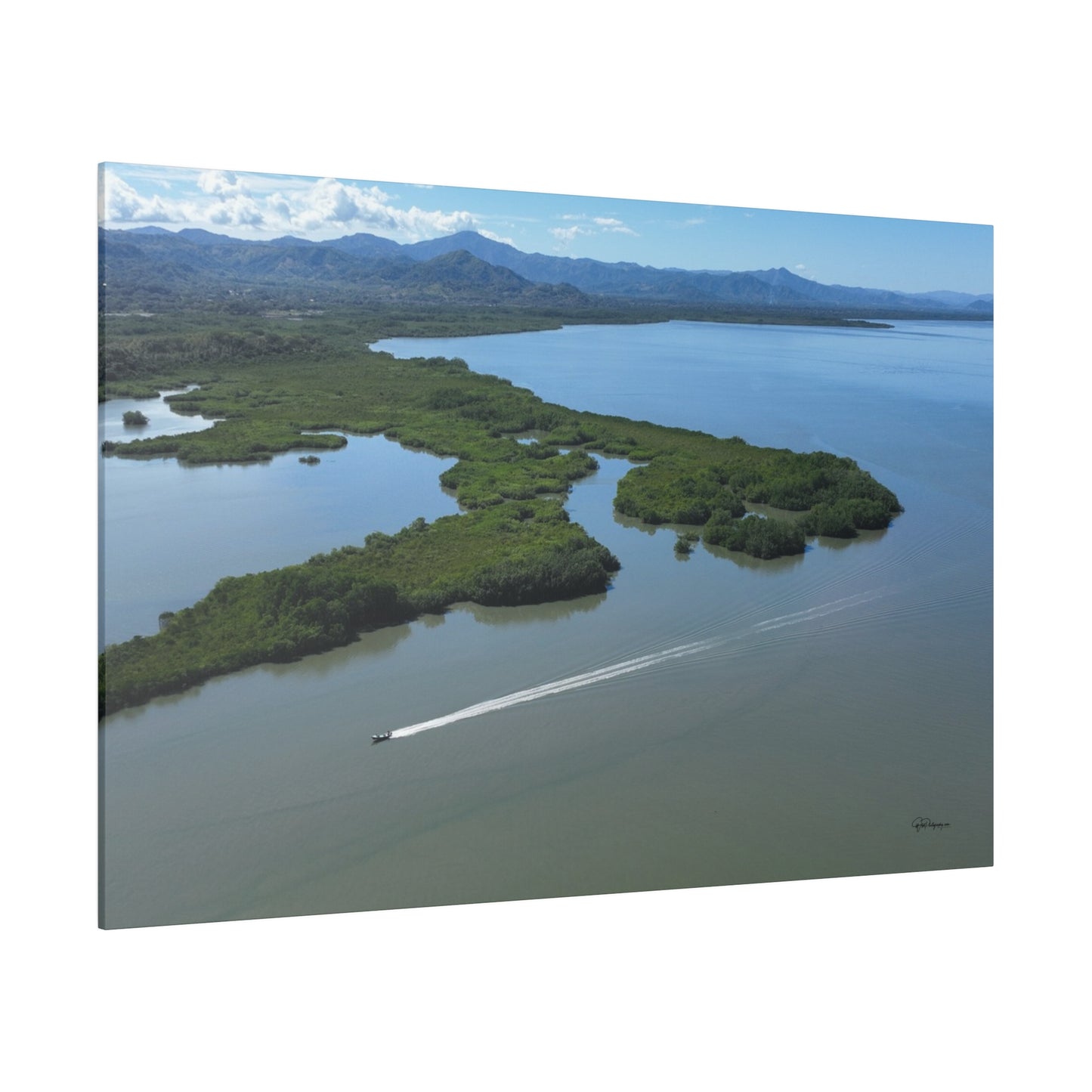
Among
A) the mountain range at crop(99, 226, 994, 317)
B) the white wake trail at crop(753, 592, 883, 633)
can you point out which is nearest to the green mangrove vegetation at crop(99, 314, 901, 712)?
the mountain range at crop(99, 226, 994, 317)

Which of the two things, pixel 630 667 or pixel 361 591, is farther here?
pixel 630 667

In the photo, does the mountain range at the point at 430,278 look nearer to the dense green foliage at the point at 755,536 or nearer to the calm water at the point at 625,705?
A: the calm water at the point at 625,705

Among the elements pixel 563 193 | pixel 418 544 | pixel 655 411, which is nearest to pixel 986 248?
pixel 655 411

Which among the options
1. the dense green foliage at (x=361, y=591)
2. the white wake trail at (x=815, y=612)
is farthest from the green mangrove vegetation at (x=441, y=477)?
the white wake trail at (x=815, y=612)

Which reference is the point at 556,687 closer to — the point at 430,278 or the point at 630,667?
the point at 630,667

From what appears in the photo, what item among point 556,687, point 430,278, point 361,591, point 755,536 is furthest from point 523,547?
point 430,278

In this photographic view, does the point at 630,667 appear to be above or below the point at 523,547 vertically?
below

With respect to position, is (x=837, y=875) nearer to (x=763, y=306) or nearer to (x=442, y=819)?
(x=442, y=819)

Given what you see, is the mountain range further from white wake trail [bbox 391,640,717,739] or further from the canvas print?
white wake trail [bbox 391,640,717,739]
